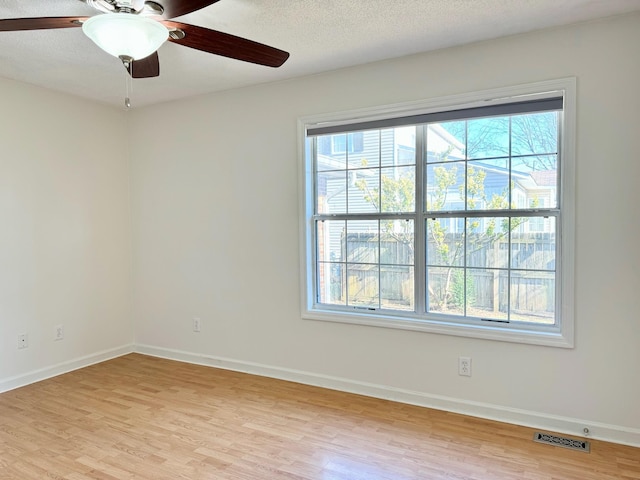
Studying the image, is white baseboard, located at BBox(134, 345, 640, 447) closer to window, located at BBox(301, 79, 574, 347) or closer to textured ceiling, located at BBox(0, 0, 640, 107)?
window, located at BBox(301, 79, 574, 347)

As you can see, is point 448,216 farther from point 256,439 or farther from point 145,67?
point 145,67

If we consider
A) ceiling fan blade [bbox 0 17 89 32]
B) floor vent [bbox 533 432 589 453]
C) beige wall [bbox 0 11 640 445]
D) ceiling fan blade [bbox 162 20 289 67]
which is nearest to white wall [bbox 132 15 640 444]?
beige wall [bbox 0 11 640 445]

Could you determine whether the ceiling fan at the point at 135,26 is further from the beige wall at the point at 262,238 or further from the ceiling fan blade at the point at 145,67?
the beige wall at the point at 262,238

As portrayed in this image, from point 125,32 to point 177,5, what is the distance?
0.25 metres

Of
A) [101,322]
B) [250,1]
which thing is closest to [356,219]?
[250,1]

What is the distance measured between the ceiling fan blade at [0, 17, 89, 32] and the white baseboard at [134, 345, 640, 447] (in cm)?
272

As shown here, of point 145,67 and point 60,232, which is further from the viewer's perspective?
point 60,232

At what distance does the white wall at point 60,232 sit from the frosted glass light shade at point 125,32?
2201 millimetres

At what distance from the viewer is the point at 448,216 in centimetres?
291

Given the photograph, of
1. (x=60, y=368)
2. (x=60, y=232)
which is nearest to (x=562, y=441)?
(x=60, y=368)

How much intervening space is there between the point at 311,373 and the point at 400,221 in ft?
4.59

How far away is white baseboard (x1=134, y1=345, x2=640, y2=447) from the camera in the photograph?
8.08ft

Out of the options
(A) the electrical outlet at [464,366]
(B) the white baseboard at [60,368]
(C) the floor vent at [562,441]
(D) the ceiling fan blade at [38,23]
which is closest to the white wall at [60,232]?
(B) the white baseboard at [60,368]

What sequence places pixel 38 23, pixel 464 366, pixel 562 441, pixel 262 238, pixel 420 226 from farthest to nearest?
pixel 262 238 → pixel 420 226 → pixel 464 366 → pixel 562 441 → pixel 38 23
